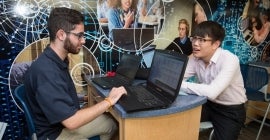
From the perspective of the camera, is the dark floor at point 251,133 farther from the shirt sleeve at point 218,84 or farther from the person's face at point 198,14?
the person's face at point 198,14

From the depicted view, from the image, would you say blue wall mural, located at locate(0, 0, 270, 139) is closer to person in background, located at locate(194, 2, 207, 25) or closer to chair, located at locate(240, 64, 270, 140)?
person in background, located at locate(194, 2, 207, 25)

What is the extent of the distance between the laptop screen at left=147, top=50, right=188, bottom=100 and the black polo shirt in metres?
0.54

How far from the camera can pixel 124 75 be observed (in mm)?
1966

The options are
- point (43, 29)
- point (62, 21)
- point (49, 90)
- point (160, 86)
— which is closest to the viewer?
point (49, 90)

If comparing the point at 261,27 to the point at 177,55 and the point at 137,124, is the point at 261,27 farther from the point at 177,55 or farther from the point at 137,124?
the point at 137,124

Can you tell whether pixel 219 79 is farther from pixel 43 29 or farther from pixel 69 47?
pixel 43 29

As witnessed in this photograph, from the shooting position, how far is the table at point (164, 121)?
51.3 inches

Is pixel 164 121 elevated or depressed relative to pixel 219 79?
depressed

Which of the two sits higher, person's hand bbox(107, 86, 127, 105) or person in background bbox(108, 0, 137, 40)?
person in background bbox(108, 0, 137, 40)

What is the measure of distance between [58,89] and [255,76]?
2.14 metres

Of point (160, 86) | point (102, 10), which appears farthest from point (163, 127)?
point (102, 10)

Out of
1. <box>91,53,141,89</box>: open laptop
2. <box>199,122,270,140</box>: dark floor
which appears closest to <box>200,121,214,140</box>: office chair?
<box>91,53,141,89</box>: open laptop

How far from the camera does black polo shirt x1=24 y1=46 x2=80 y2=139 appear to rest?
115 cm

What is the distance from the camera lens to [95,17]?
2.08 meters
